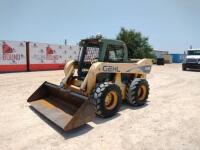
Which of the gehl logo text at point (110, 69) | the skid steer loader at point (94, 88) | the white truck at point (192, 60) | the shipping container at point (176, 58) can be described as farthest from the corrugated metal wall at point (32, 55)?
the shipping container at point (176, 58)

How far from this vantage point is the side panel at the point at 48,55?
63.8 ft

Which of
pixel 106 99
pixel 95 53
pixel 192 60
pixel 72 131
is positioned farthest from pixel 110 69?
pixel 192 60

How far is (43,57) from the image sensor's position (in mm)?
20219

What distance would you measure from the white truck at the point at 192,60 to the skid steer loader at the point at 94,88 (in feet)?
50.6

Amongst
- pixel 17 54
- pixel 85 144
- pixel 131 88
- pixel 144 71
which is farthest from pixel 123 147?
pixel 17 54

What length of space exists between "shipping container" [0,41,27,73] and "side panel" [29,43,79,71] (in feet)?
2.42

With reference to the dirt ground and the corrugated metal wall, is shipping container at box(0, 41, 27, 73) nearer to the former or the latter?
the corrugated metal wall

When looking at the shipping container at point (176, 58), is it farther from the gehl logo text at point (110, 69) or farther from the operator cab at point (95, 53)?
the gehl logo text at point (110, 69)

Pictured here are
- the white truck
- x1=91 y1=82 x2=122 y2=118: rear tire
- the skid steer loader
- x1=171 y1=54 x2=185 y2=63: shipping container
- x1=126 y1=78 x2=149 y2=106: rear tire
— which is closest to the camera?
the skid steer loader

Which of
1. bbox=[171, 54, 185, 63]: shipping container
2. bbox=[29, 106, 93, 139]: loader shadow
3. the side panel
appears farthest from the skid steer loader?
bbox=[171, 54, 185, 63]: shipping container

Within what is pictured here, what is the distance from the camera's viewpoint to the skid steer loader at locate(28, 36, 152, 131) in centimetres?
518

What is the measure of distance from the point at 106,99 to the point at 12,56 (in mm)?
14531

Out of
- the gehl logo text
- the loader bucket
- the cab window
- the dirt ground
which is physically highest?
the cab window

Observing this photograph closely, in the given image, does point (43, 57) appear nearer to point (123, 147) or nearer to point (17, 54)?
point (17, 54)
